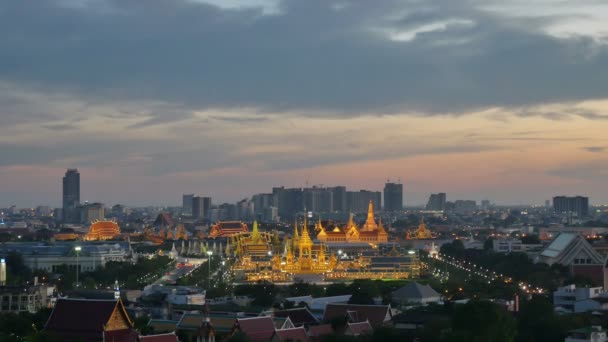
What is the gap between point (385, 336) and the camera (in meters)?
31.4

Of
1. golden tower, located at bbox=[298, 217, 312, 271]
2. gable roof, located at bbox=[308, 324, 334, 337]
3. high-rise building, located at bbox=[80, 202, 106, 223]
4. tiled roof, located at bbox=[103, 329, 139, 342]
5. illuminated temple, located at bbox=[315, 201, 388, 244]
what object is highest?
high-rise building, located at bbox=[80, 202, 106, 223]

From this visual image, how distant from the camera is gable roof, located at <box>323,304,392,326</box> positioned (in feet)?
121

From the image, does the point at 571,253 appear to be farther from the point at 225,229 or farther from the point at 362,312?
the point at 225,229

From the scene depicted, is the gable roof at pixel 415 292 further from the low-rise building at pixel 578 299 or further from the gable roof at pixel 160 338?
the gable roof at pixel 160 338

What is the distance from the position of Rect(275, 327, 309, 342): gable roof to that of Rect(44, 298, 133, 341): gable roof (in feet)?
11.0

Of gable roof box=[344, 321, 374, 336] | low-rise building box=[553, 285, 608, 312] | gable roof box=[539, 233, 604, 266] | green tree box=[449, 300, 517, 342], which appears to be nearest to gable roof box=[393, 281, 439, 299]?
low-rise building box=[553, 285, 608, 312]

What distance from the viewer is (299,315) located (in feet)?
120

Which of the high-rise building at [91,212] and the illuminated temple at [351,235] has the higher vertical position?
the high-rise building at [91,212]

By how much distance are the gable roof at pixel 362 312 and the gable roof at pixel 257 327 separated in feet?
14.0

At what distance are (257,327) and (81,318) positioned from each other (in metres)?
3.99

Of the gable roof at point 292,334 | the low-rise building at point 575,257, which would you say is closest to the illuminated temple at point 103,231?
the low-rise building at point 575,257

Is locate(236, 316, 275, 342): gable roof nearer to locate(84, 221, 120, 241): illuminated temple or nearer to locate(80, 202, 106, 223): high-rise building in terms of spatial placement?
locate(84, 221, 120, 241): illuminated temple

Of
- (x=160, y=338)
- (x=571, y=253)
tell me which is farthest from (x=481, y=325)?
(x=571, y=253)

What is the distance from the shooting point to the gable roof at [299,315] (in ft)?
118
